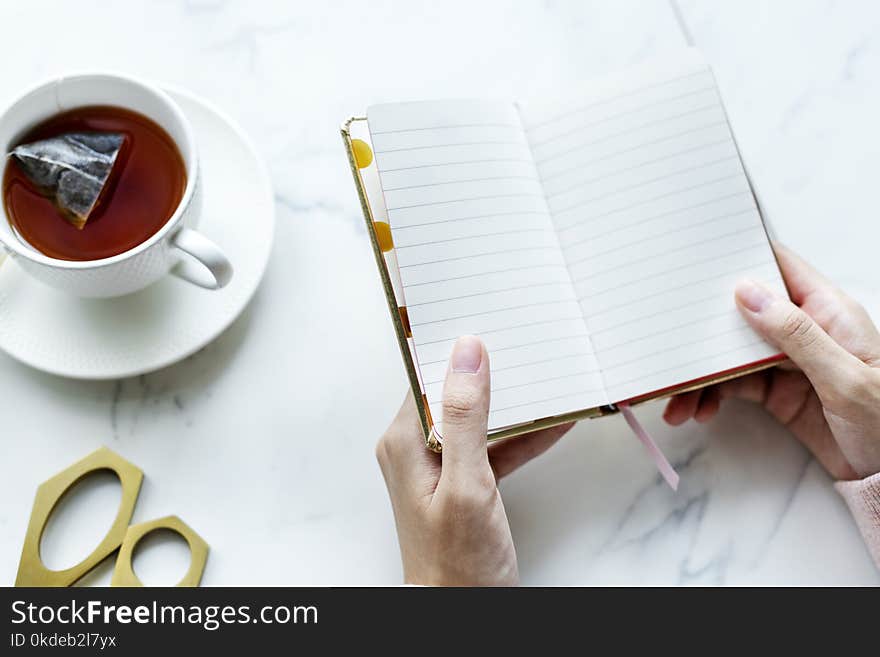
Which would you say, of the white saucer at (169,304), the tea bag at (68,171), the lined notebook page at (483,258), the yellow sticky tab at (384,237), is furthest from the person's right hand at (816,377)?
the tea bag at (68,171)

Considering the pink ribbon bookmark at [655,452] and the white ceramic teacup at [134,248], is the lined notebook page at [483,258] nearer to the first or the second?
the pink ribbon bookmark at [655,452]

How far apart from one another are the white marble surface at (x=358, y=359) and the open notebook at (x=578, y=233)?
157 mm

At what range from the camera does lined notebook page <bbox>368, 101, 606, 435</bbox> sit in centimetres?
77

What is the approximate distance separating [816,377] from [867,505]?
153 millimetres

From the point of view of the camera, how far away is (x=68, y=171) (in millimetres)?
802

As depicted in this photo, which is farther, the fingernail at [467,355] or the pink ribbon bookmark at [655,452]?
the pink ribbon bookmark at [655,452]

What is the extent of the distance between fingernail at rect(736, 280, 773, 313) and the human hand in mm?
208

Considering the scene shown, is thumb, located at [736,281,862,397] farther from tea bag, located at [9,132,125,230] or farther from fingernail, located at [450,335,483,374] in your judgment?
tea bag, located at [9,132,125,230]

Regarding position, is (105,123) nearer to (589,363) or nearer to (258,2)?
(258,2)

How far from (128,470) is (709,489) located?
1.89 feet

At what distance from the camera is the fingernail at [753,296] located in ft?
2.70

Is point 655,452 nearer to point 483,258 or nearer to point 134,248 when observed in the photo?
point 483,258

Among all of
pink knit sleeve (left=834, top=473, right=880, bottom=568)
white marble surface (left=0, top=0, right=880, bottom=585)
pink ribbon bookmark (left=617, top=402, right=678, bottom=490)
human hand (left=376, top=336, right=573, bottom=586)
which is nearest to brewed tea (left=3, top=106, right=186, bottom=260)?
white marble surface (left=0, top=0, right=880, bottom=585)
